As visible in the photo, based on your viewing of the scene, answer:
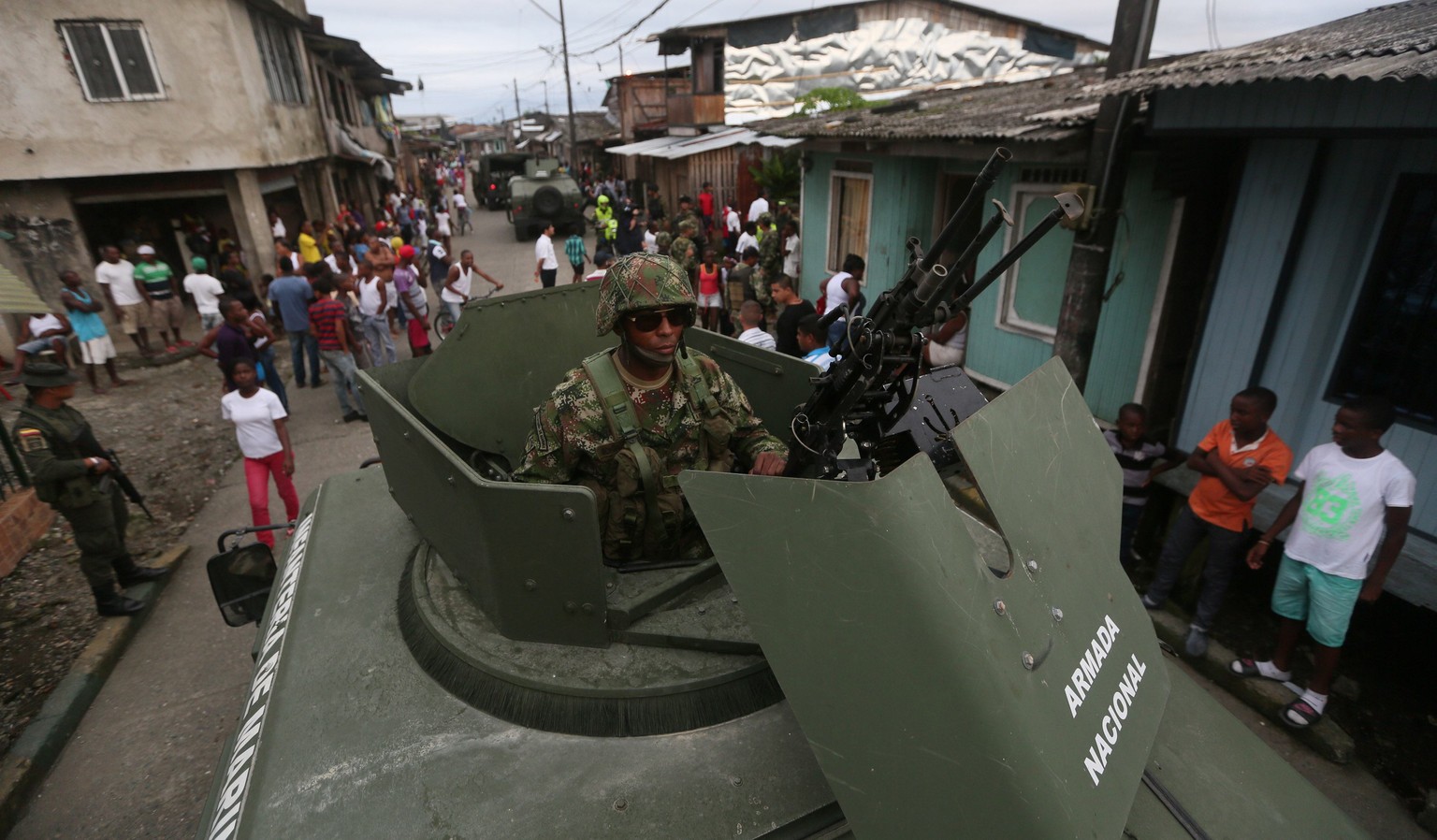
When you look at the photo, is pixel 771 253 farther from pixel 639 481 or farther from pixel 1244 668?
pixel 639 481

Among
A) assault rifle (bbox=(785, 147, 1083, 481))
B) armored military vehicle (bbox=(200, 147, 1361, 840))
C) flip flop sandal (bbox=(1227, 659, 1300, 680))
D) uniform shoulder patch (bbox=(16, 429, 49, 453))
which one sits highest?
assault rifle (bbox=(785, 147, 1083, 481))

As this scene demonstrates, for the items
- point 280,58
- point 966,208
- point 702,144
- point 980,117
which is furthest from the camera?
point 702,144

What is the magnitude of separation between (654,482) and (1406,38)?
14.9 feet

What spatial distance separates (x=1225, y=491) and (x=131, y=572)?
7.36m

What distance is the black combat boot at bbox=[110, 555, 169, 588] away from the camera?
17.0 feet

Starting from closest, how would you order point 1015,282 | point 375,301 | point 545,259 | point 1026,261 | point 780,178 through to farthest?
point 1026,261 → point 1015,282 → point 375,301 → point 545,259 → point 780,178

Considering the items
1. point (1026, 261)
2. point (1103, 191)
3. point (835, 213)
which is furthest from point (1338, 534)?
point (835, 213)

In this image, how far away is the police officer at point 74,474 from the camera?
4.44 m

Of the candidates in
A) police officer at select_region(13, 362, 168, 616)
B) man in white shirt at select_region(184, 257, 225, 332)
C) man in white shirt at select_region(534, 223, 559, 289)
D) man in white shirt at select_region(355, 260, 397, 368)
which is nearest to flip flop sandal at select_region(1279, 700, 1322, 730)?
police officer at select_region(13, 362, 168, 616)

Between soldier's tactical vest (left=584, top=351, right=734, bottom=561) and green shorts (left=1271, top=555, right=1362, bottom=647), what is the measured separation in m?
3.39

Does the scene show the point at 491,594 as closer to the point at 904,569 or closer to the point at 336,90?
the point at 904,569

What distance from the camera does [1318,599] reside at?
3830 millimetres

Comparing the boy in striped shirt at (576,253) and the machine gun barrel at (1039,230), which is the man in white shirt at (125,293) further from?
the machine gun barrel at (1039,230)

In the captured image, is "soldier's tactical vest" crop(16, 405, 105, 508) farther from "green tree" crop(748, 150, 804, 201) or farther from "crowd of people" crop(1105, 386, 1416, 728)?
"green tree" crop(748, 150, 804, 201)
